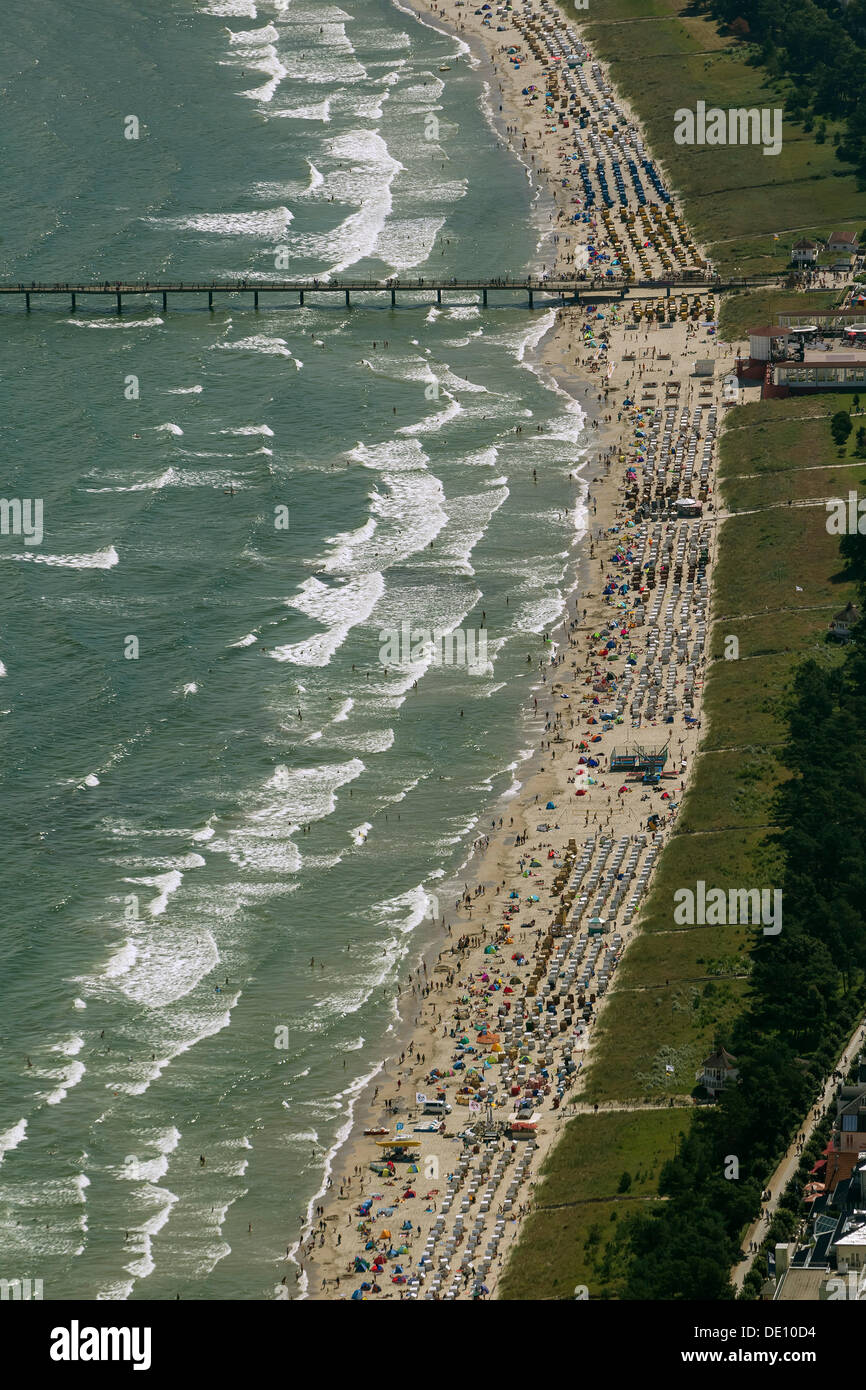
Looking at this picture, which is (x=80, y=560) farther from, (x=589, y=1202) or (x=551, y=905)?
(x=589, y=1202)

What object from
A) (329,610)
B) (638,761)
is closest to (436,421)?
(329,610)

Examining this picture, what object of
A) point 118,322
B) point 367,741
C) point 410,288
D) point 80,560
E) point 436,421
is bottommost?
point 367,741

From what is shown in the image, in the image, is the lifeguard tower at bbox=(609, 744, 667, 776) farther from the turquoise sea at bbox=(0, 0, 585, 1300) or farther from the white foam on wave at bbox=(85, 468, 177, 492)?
the white foam on wave at bbox=(85, 468, 177, 492)

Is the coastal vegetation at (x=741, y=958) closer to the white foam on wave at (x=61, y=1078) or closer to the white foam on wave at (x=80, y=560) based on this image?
the white foam on wave at (x=61, y=1078)

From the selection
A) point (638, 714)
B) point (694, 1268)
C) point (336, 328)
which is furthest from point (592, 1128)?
point (336, 328)

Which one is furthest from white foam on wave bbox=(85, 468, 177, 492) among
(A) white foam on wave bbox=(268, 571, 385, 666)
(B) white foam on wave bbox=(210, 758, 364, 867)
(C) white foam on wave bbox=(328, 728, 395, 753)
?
(B) white foam on wave bbox=(210, 758, 364, 867)

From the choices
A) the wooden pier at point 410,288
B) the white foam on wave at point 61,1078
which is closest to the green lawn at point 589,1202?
the white foam on wave at point 61,1078
